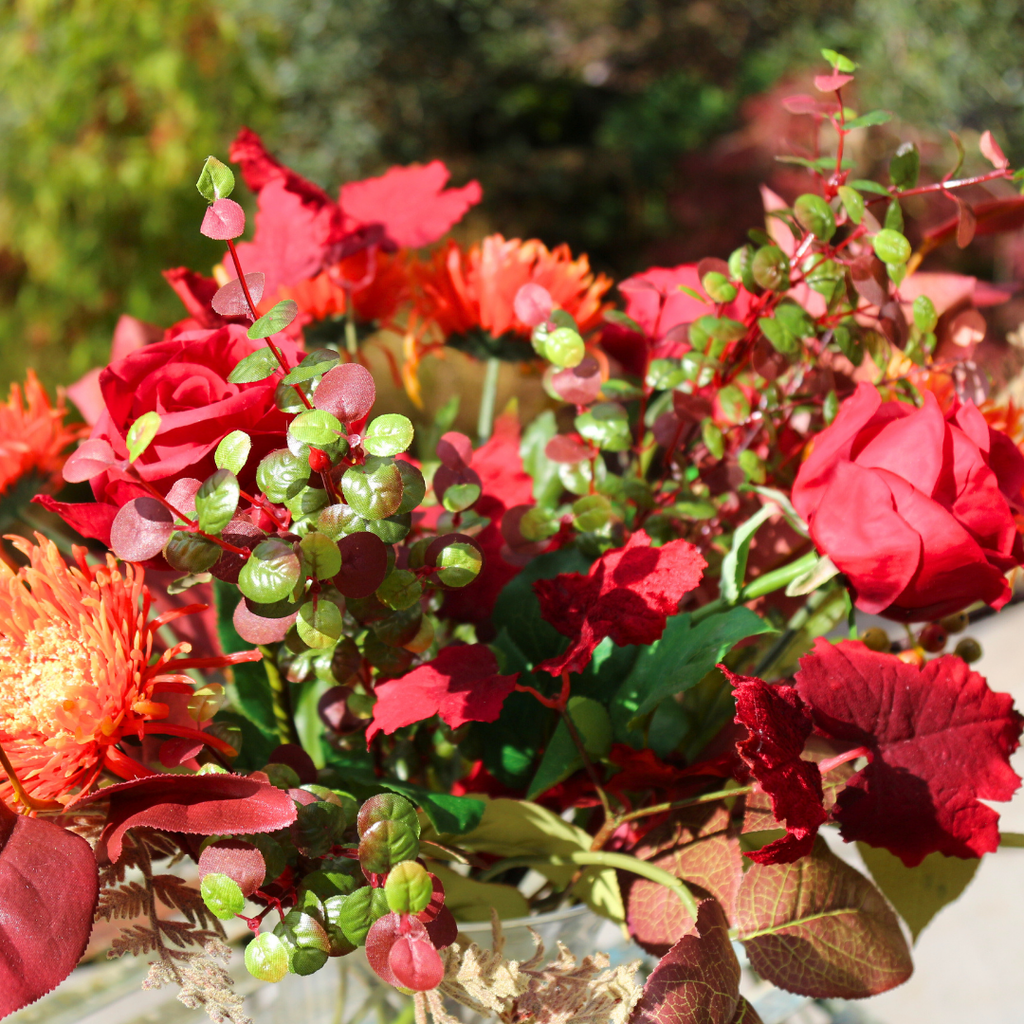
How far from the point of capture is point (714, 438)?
0.27 metres

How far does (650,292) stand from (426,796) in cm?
18

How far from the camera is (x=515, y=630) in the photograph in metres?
0.30

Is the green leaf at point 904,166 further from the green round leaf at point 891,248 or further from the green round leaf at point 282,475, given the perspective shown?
the green round leaf at point 282,475

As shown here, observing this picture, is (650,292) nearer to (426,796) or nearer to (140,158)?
(426,796)

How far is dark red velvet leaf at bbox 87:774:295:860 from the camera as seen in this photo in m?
0.18

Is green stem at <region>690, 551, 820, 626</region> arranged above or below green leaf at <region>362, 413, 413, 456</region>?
below

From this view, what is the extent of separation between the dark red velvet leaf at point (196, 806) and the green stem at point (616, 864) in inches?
4.1

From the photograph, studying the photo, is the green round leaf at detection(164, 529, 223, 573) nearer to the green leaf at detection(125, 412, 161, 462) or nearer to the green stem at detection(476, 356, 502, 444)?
the green leaf at detection(125, 412, 161, 462)

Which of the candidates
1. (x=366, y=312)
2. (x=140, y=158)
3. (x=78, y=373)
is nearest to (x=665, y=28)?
(x=140, y=158)

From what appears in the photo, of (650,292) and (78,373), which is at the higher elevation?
(650,292)

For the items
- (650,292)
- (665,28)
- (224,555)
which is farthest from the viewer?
(665,28)

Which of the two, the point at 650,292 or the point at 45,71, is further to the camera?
the point at 45,71

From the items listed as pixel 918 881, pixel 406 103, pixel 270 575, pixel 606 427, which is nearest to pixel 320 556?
pixel 270 575

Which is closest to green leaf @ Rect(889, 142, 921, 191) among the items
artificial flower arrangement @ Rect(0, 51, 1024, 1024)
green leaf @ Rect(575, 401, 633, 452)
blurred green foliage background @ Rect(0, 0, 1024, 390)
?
artificial flower arrangement @ Rect(0, 51, 1024, 1024)
